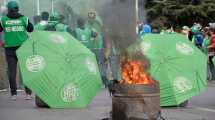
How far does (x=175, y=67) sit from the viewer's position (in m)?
10.8

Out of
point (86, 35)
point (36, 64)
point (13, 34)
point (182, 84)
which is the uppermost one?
point (13, 34)

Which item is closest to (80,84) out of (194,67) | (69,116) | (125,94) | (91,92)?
(91,92)

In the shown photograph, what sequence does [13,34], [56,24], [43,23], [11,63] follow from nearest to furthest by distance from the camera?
[11,63] < [13,34] < [56,24] < [43,23]

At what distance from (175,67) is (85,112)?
154 centimetres

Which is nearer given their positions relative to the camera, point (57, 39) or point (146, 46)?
point (146, 46)

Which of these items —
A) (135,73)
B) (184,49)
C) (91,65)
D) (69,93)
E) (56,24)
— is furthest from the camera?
(56,24)

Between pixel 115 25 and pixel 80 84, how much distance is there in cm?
121

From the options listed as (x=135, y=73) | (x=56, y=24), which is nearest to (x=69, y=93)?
(x=135, y=73)

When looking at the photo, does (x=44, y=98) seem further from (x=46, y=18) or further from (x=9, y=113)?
(x=46, y=18)

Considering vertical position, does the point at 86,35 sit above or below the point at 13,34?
below

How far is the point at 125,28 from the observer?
9.54m

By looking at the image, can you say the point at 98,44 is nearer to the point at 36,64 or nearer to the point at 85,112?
the point at 36,64

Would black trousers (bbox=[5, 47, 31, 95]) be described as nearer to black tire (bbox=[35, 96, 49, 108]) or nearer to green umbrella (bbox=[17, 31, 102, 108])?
black tire (bbox=[35, 96, 49, 108])

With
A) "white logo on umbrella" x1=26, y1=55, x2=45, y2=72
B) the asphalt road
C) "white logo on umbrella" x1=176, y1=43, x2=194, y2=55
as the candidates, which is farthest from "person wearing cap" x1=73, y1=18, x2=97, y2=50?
"white logo on umbrella" x1=26, y1=55, x2=45, y2=72
